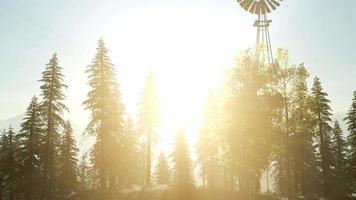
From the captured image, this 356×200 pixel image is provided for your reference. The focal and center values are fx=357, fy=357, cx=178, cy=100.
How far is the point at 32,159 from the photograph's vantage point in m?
39.9

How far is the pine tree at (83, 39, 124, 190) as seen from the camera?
1443 inches

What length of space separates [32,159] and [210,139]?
20.8 m

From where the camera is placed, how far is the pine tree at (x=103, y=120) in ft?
120

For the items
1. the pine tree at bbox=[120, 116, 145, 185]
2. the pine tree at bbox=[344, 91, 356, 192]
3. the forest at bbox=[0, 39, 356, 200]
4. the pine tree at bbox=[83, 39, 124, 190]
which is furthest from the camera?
the pine tree at bbox=[120, 116, 145, 185]

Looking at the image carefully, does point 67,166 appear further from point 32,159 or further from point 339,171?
point 339,171

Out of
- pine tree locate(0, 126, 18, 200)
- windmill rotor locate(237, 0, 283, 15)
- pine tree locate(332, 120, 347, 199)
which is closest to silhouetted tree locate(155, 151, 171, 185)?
pine tree locate(0, 126, 18, 200)

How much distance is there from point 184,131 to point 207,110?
7.74m

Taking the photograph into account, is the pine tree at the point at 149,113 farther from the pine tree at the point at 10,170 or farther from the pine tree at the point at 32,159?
the pine tree at the point at 10,170

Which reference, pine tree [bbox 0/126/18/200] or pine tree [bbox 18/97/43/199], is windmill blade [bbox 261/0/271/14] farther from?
pine tree [bbox 0/126/18/200]

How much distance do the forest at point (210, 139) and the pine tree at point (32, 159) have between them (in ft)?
0.36

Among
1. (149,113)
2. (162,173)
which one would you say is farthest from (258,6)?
(162,173)

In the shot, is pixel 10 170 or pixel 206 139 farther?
pixel 206 139

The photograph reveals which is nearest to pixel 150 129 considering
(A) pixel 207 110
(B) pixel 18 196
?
(A) pixel 207 110

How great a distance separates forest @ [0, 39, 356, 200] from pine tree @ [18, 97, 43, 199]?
0.36ft
